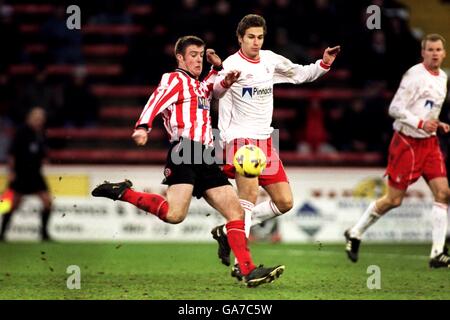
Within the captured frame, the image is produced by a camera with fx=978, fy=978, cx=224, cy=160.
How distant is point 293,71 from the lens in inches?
355

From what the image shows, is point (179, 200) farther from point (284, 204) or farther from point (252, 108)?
point (284, 204)

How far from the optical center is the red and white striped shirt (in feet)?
26.0

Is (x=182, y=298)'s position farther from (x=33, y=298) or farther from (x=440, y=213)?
(x=440, y=213)

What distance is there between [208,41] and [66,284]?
824cm

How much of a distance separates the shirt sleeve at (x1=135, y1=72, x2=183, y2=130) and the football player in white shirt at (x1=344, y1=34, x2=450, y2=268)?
9.53 ft

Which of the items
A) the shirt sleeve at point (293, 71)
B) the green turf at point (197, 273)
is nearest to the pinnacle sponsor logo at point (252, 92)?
the shirt sleeve at point (293, 71)

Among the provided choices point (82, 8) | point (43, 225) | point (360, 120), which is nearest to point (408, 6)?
point (360, 120)

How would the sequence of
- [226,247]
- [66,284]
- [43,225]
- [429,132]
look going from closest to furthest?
[66,284], [226,247], [429,132], [43,225]

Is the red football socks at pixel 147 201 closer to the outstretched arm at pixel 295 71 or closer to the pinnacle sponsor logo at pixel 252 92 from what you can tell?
the pinnacle sponsor logo at pixel 252 92

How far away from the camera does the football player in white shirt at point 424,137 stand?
32.4ft

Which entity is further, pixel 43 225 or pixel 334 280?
pixel 43 225

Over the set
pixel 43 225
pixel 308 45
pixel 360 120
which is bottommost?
pixel 43 225

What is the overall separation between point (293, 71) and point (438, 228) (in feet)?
7.73

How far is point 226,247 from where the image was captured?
8977 millimetres
